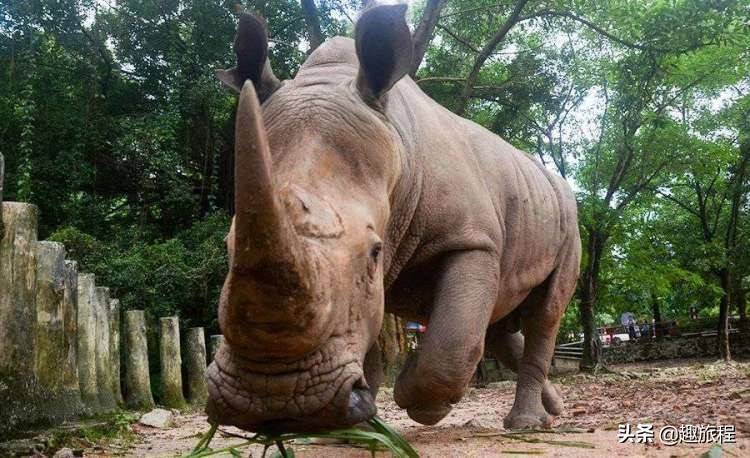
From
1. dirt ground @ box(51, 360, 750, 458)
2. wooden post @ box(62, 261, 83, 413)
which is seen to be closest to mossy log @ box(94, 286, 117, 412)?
dirt ground @ box(51, 360, 750, 458)

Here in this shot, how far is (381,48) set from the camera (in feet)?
9.38

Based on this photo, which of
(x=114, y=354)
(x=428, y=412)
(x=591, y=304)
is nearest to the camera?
(x=428, y=412)

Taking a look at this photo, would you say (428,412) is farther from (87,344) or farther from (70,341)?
(87,344)

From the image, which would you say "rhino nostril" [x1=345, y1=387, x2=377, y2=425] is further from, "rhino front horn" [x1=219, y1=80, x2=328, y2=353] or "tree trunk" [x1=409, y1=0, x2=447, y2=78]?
"tree trunk" [x1=409, y1=0, x2=447, y2=78]

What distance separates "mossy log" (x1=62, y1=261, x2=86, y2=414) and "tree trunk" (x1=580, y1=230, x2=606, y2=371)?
457 inches

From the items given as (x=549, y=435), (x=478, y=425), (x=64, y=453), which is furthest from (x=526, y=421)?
(x=64, y=453)

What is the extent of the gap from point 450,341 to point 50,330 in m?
3.25

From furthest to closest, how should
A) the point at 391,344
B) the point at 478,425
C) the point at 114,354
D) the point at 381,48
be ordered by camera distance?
the point at 391,344 → the point at 114,354 → the point at 478,425 → the point at 381,48

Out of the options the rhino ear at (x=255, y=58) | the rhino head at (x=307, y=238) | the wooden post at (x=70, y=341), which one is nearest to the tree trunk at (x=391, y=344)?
the wooden post at (x=70, y=341)

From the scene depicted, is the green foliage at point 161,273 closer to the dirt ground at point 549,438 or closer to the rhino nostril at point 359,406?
the dirt ground at point 549,438

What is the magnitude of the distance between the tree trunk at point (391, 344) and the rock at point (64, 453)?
490 cm

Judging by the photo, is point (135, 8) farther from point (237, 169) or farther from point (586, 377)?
point (237, 169)

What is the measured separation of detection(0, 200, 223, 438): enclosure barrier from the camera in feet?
14.8

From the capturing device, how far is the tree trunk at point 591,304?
51.1ft
